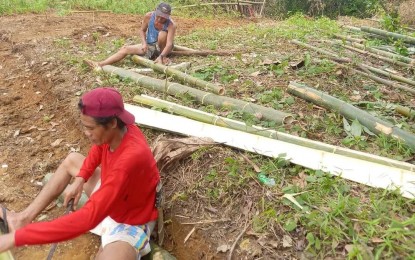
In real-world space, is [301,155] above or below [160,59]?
above

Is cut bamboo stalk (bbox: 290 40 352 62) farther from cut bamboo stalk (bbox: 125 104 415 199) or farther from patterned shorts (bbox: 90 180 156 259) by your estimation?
patterned shorts (bbox: 90 180 156 259)

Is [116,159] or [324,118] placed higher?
[116,159]

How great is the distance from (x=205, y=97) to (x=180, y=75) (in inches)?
28.9

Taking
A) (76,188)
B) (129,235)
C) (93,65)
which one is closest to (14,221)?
(76,188)

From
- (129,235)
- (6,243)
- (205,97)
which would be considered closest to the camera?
(6,243)

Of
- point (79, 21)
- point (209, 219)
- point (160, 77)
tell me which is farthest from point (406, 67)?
point (79, 21)

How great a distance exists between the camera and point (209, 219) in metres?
2.90

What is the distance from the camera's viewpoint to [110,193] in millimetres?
2342

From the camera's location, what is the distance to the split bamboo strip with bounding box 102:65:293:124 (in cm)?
379

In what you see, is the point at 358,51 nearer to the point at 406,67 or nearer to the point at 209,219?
the point at 406,67

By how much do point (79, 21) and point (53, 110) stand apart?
4.71 metres

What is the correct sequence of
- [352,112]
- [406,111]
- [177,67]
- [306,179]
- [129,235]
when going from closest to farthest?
[129,235], [306,179], [352,112], [406,111], [177,67]

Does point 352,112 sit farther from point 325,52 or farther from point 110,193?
point 110,193

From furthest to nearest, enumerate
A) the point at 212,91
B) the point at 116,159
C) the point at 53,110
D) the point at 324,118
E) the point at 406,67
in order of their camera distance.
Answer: the point at 406,67 → the point at 53,110 → the point at 212,91 → the point at 324,118 → the point at 116,159
